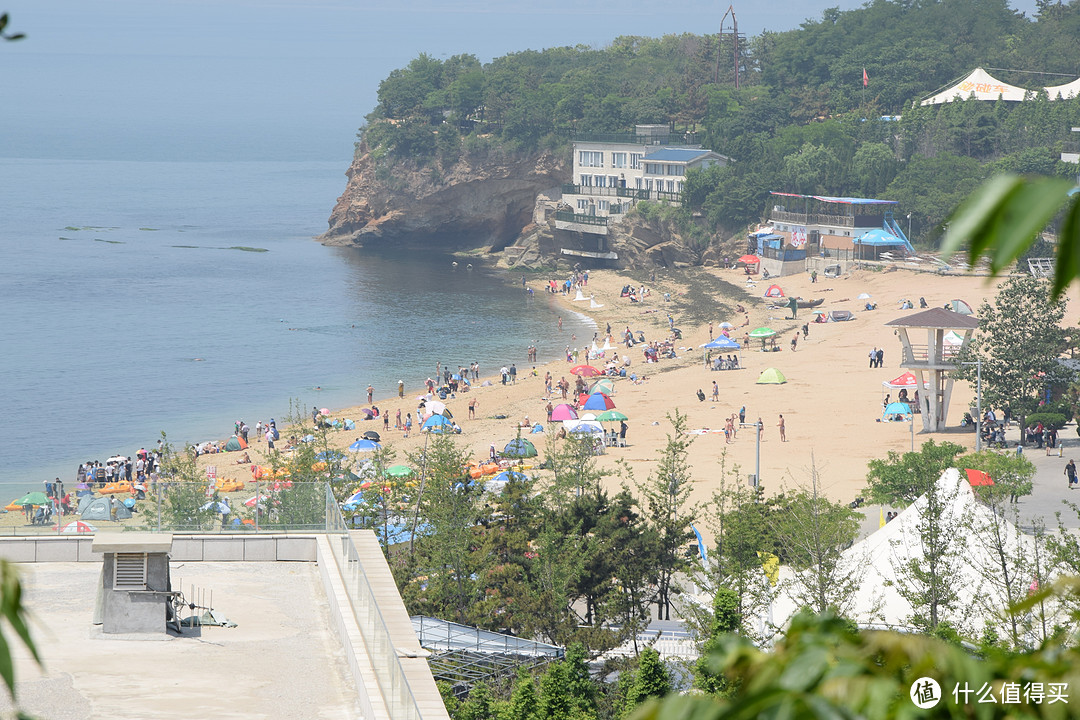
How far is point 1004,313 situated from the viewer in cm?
4244

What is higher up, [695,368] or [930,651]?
[930,651]

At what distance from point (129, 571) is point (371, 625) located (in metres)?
2.78

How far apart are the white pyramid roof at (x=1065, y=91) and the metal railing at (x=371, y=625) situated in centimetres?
9719

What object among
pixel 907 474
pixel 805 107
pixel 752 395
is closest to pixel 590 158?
pixel 805 107

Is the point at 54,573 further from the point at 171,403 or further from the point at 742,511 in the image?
the point at 171,403

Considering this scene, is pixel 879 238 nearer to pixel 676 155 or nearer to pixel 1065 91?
pixel 676 155

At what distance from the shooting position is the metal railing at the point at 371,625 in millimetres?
11250

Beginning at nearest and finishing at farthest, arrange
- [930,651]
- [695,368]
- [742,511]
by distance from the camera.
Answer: [930,651], [742,511], [695,368]

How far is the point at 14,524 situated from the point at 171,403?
46312mm

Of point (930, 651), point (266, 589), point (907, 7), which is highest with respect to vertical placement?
point (907, 7)

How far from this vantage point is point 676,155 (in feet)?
Result: 326

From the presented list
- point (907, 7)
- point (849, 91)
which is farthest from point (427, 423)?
point (907, 7)

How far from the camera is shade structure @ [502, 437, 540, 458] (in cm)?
4222

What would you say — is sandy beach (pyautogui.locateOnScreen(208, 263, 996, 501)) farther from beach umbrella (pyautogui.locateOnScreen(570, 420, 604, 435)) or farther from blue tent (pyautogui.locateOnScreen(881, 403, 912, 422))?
beach umbrella (pyautogui.locateOnScreen(570, 420, 604, 435))
